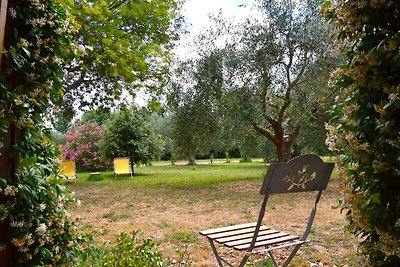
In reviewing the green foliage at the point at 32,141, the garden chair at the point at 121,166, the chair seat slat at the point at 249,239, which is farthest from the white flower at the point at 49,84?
the garden chair at the point at 121,166

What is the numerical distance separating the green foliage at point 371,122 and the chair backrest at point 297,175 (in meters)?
0.32

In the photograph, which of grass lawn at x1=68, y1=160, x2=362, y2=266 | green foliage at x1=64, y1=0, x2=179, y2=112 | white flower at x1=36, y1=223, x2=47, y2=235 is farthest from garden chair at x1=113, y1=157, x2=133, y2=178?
white flower at x1=36, y1=223, x2=47, y2=235

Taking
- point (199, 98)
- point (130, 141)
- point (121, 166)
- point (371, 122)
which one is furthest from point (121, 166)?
point (371, 122)

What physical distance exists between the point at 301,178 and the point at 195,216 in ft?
12.7

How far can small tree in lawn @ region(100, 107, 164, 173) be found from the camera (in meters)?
14.1

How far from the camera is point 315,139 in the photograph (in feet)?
39.1

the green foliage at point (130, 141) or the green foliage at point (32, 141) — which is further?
the green foliage at point (130, 141)

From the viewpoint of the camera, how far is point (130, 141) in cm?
1399

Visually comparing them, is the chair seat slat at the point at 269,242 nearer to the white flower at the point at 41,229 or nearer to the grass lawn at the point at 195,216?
the grass lawn at the point at 195,216

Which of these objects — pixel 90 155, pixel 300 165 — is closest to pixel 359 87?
pixel 300 165

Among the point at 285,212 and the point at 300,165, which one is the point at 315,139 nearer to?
the point at 285,212

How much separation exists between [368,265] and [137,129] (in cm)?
1326

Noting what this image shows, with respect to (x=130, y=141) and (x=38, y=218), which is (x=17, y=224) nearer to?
(x=38, y=218)

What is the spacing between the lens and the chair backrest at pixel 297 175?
192cm
